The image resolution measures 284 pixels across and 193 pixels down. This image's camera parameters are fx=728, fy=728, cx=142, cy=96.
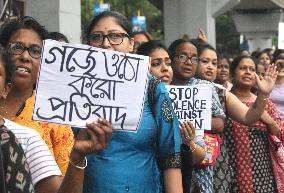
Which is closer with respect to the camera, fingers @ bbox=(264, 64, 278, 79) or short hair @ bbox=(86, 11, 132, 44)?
short hair @ bbox=(86, 11, 132, 44)

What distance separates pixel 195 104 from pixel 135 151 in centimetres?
153

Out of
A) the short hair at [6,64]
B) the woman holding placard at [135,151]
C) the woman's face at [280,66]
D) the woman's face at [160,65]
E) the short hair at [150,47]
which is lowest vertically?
the woman holding placard at [135,151]

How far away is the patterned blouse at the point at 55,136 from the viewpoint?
3.52m

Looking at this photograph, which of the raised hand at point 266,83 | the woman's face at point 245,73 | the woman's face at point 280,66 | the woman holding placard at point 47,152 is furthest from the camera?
the woman's face at point 280,66

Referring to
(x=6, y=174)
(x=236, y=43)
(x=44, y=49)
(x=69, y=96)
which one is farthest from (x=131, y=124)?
(x=236, y=43)

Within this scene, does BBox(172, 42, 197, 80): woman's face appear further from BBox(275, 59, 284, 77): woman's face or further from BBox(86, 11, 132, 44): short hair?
BBox(275, 59, 284, 77): woman's face

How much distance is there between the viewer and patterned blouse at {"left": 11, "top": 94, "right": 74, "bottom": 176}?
11.5 ft

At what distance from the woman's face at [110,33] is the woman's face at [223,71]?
16.4 feet

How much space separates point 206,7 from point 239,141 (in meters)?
10.7

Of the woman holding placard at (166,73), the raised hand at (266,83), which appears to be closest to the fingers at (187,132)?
the woman holding placard at (166,73)

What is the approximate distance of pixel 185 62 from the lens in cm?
520

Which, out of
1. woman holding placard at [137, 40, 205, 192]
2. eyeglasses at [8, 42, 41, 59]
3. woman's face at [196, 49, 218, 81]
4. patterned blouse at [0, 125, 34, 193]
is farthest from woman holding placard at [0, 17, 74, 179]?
woman's face at [196, 49, 218, 81]

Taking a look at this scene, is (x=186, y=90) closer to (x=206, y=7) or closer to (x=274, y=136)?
(x=274, y=136)

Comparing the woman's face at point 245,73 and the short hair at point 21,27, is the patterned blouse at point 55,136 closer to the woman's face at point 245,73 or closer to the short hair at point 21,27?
the short hair at point 21,27
